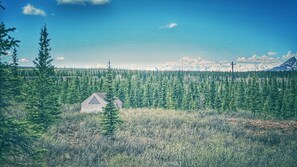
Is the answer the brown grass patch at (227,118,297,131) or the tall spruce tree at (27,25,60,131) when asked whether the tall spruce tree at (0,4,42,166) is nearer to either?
the tall spruce tree at (27,25,60,131)

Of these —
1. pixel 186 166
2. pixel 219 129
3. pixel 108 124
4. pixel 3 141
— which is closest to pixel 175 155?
pixel 186 166

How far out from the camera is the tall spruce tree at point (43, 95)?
1925 centimetres

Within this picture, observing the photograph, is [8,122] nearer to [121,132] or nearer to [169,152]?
[169,152]

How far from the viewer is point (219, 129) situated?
77.6 ft

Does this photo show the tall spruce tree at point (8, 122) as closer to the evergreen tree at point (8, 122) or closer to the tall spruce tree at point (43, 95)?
the evergreen tree at point (8, 122)

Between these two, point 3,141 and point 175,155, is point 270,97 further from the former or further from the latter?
point 3,141

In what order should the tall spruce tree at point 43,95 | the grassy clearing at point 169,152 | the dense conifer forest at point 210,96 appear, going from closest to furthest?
the grassy clearing at point 169,152 < the tall spruce tree at point 43,95 < the dense conifer forest at point 210,96

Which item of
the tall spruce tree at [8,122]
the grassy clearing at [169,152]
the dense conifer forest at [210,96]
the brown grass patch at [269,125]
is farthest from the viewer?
the dense conifer forest at [210,96]

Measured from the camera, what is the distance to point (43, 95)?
19.8 m

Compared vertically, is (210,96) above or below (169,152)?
below

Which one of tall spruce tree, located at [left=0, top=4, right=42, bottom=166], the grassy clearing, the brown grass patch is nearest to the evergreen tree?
tall spruce tree, located at [left=0, top=4, right=42, bottom=166]

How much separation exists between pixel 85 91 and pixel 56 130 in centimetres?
4447

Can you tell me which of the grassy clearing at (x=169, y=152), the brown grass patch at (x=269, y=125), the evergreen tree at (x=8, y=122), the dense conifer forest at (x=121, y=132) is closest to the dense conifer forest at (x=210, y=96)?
the dense conifer forest at (x=121, y=132)

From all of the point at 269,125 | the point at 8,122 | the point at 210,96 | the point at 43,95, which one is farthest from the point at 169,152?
the point at 210,96
